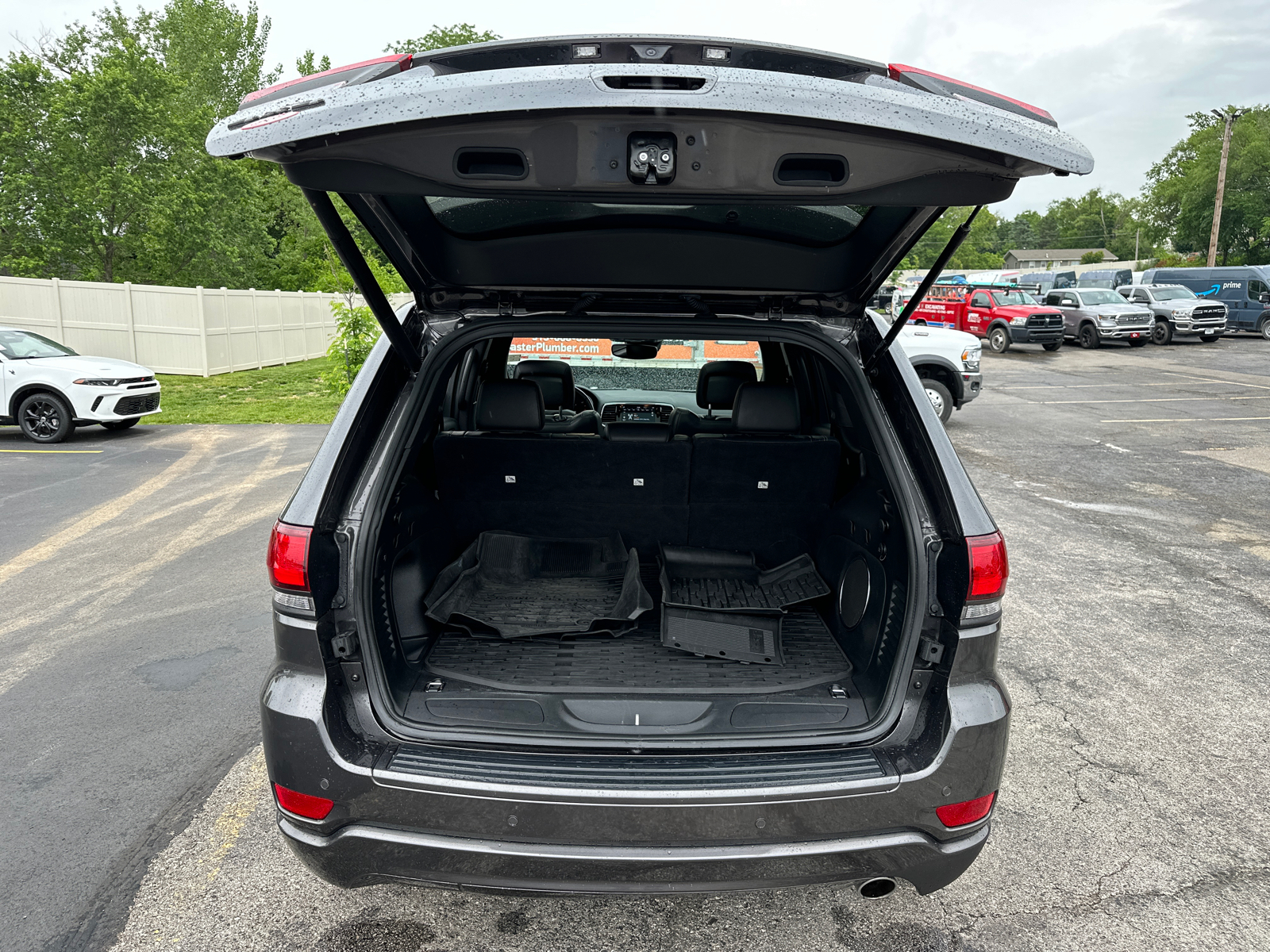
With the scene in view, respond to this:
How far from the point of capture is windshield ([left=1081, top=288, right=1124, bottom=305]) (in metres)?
24.4

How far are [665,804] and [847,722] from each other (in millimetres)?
608

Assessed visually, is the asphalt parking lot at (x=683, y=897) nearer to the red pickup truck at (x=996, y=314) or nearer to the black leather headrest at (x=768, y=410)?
the black leather headrest at (x=768, y=410)

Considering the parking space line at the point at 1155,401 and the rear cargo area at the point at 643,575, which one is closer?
the rear cargo area at the point at 643,575

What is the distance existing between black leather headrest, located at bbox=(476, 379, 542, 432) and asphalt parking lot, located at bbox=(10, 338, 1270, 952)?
1.60 metres

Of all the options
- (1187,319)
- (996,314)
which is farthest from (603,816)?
(1187,319)

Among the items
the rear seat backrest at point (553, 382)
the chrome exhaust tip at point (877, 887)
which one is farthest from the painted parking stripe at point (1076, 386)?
the chrome exhaust tip at point (877, 887)

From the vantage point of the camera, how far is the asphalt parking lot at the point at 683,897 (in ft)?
7.59

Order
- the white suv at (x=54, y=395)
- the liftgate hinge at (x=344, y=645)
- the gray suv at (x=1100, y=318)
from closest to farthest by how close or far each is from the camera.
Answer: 1. the liftgate hinge at (x=344, y=645)
2. the white suv at (x=54, y=395)
3. the gray suv at (x=1100, y=318)

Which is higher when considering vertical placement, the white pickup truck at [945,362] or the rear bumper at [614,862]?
the white pickup truck at [945,362]

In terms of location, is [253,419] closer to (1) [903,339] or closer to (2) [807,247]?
(1) [903,339]

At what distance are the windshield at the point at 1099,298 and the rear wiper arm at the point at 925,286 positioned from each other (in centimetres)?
2572

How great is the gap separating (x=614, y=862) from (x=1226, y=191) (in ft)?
225

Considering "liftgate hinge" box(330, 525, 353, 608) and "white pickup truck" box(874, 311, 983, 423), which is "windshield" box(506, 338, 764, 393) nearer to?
"liftgate hinge" box(330, 525, 353, 608)

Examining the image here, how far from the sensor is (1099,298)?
2455 centimetres
